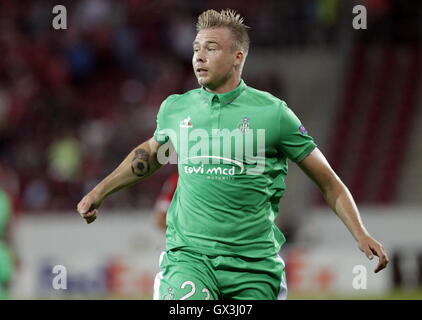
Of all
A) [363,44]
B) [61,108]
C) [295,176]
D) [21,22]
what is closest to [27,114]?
[61,108]

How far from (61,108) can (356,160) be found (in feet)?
17.2

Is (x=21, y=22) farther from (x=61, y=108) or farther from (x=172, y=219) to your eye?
(x=172, y=219)

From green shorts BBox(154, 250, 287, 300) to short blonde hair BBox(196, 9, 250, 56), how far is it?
3.82 feet

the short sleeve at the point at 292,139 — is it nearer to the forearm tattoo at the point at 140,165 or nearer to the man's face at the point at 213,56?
the man's face at the point at 213,56

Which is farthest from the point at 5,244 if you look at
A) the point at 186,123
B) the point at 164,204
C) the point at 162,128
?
the point at 186,123

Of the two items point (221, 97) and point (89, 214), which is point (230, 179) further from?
point (89, 214)

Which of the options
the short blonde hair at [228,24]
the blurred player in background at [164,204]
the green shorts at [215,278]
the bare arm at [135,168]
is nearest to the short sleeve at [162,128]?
the bare arm at [135,168]

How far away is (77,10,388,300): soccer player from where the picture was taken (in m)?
5.78

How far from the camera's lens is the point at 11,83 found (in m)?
20.2

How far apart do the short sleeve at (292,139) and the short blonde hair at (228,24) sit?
1.39 ft

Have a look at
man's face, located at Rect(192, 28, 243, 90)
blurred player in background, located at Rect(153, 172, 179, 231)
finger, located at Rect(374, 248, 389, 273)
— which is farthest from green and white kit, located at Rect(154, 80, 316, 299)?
blurred player in background, located at Rect(153, 172, 179, 231)

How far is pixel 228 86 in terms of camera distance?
19.7ft

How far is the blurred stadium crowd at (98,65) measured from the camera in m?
18.8

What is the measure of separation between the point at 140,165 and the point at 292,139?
91 centimetres
